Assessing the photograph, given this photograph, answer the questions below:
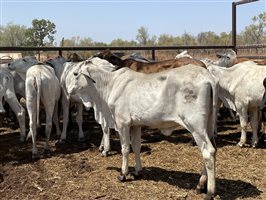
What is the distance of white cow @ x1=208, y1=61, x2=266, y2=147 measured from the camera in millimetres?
7676

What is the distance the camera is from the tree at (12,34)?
4837 centimetres

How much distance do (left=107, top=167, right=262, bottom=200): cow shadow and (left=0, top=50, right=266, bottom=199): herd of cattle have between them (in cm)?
28

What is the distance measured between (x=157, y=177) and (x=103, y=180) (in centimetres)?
85

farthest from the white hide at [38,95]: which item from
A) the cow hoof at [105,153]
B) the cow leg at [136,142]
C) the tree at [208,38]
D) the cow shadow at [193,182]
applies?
the tree at [208,38]

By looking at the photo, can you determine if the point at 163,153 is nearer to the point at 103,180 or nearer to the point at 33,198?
the point at 103,180

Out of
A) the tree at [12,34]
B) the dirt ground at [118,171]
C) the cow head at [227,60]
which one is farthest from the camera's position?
the tree at [12,34]

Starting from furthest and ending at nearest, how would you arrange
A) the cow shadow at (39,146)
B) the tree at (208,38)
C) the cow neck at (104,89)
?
1. the tree at (208,38)
2. the cow shadow at (39,146)
3. the cow neck at (104,89)

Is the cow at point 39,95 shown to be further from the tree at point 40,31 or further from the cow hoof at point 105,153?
the tree at point 40,31

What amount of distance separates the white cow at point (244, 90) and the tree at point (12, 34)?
138ft

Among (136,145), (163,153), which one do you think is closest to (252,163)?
(163,153)

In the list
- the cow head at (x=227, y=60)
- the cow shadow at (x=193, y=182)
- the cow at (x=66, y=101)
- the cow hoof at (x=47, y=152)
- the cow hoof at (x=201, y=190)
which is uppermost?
the cow head at (x=227, y=60)

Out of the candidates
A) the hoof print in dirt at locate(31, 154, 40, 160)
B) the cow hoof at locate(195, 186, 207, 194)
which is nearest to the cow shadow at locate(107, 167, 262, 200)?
the cow hoof at locate(195, 186, 207, 194)

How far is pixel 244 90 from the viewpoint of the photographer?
783 cm

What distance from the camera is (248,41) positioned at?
74.7 feet
